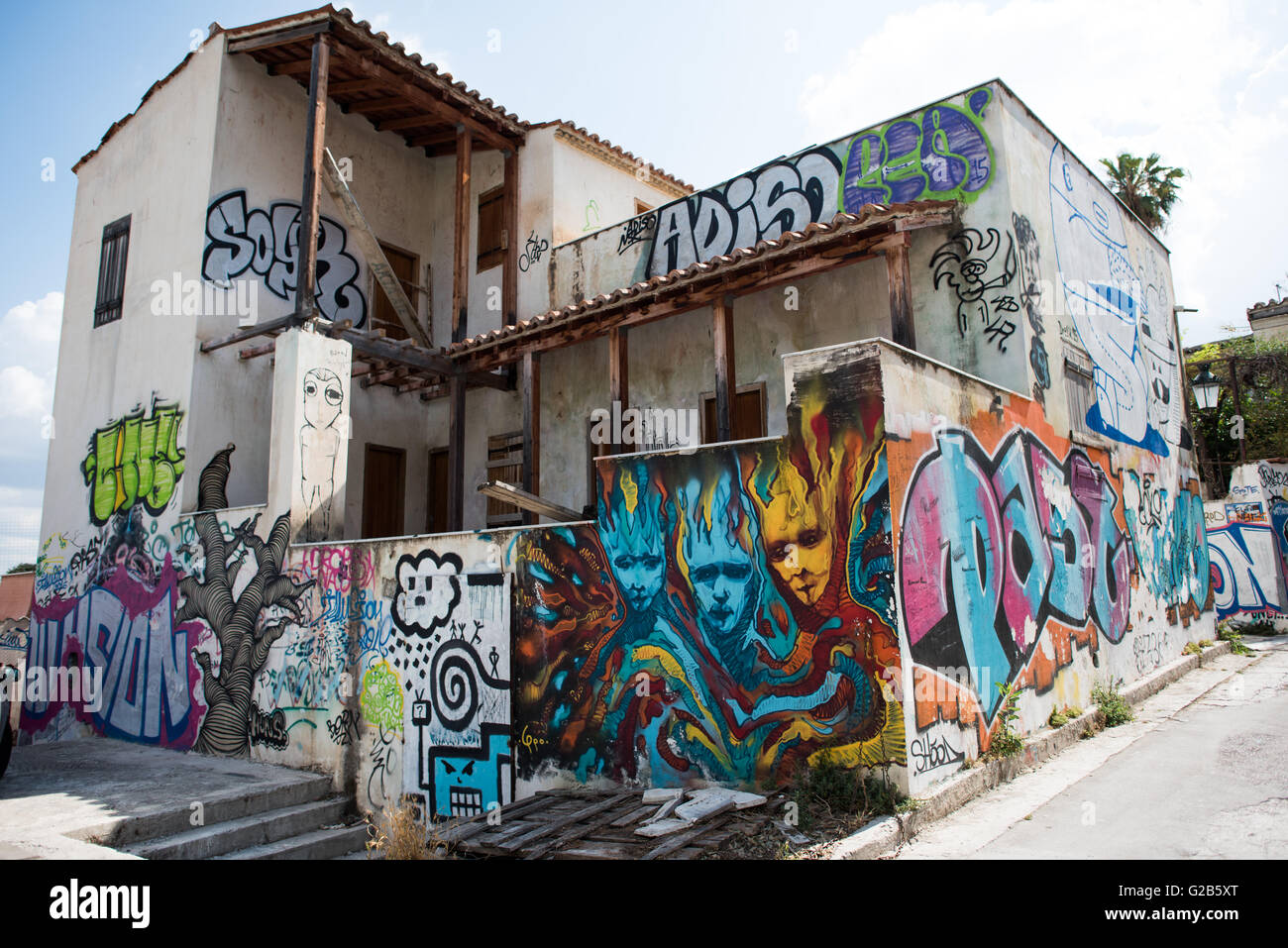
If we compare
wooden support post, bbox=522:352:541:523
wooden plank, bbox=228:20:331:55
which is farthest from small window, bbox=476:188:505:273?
wooden plank, bbox=228:20:331:55

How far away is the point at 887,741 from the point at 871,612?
2.70 ft

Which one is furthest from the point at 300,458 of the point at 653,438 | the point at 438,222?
the point at 438,222

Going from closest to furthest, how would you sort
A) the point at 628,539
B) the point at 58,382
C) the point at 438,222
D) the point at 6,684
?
the point at 628,539
the point at 6,684
the point at 58,382
the point at 438,222

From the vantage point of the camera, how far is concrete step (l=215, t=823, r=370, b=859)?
7012mm

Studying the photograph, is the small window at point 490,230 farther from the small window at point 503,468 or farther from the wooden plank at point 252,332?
the wooden plank at point 252,332

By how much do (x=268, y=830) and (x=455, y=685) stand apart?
2.11m

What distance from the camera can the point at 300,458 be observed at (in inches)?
359

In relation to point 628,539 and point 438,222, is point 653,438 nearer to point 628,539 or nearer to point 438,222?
point 628,539

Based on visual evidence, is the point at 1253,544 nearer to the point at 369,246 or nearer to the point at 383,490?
the point at 383,490

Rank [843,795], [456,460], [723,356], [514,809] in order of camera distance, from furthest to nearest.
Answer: [456,460]
[723,356]
[514,809]
[843,795]

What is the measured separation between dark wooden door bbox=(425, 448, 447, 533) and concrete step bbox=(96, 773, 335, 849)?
5.30 metres

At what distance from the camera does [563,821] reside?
533 centimetres

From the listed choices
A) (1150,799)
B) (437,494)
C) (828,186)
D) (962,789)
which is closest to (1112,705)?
(1150,799)

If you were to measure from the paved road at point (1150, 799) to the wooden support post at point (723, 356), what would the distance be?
433 cm
